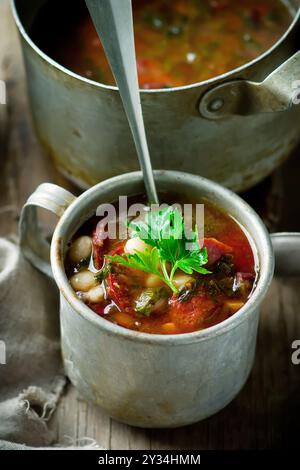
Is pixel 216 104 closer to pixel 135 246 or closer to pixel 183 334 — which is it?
pixel 135 246

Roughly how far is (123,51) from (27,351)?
0.61 metres

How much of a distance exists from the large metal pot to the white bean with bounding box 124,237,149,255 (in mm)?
229

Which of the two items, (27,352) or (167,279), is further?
(27,352)

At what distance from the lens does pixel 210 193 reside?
1364 mm

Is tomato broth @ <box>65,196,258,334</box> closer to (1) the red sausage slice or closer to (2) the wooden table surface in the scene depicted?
(1) the red sausage slice

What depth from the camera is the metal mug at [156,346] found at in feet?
3.93

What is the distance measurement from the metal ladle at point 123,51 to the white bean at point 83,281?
0.20 meters

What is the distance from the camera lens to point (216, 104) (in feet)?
4.47

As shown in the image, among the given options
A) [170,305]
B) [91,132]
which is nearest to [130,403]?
[170,305]

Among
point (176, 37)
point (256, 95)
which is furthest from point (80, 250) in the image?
point (176, 37)

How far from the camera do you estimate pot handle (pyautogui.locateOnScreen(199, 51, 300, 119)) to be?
1.29 metres

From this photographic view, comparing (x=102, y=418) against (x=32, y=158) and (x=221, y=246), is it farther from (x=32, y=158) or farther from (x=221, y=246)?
(x=32, y=158)

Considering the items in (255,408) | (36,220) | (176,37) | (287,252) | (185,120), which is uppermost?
(176,37)

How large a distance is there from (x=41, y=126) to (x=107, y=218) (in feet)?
1.15
